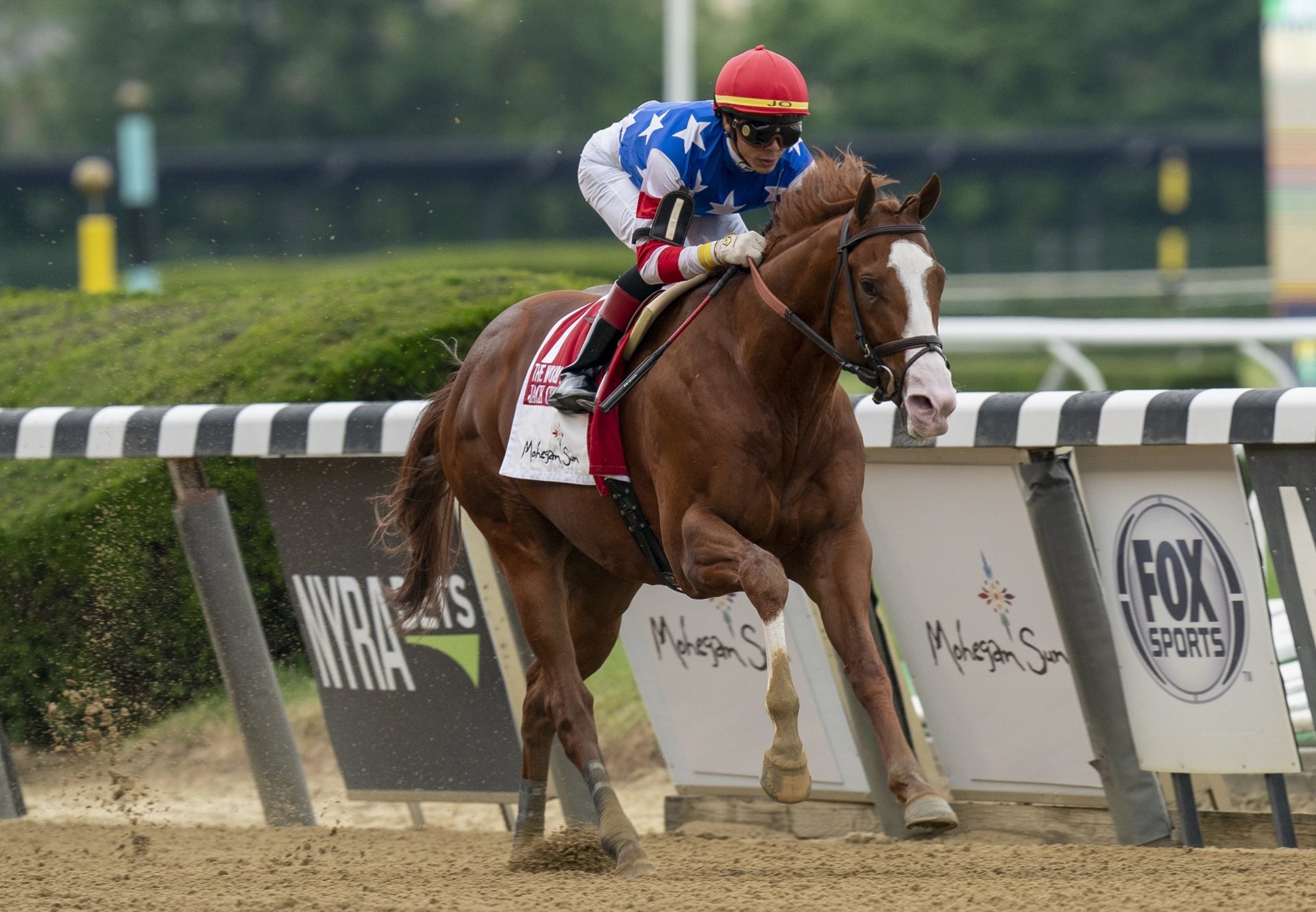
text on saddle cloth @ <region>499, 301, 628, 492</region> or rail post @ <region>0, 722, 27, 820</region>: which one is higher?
text on saddle cloth @ <region>499, 301, 628, 492</region>

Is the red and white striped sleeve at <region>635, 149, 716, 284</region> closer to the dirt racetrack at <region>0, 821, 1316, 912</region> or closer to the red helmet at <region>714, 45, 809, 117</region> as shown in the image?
the red helmet at <region>714, 45, 809, 117</region>

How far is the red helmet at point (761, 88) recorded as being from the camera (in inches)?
165

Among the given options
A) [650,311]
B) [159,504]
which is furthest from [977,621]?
[159,504]

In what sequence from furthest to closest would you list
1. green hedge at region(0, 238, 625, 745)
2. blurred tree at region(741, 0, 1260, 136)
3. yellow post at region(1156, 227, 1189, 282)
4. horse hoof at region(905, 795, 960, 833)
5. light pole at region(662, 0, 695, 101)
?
1. blurred tree at region(741, 0, 1260, 136)
2. yellow post at region(1156, 227, 1189, 282)
3. light pole at region(662, 0, 695, 101)
4. green hedge at region(0, 238, 625, 745)
5. horse hoof at region(905, 795, 960, 833)

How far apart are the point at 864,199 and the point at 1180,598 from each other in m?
1.13

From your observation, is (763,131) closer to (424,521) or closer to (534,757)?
(424,521)

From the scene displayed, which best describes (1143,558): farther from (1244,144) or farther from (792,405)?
(1244,144)

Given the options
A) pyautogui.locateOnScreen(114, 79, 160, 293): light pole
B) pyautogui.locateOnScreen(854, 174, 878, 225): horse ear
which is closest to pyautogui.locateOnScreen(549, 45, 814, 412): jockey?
pyautogui.locateOnScreen(854, 174, 878, 225): horse ear

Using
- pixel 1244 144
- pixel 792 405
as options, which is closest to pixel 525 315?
pixel 792 405

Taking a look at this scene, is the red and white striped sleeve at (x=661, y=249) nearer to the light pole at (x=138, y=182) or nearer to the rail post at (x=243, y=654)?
the rail post at (x=243, y=654)

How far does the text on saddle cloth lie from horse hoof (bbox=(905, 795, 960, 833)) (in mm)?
1213

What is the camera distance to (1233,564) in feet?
13.1

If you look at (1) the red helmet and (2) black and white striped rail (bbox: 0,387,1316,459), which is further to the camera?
(1) the red helmet

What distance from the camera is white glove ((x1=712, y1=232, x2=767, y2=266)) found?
4.23m
